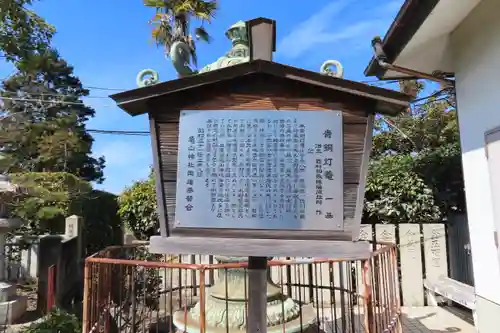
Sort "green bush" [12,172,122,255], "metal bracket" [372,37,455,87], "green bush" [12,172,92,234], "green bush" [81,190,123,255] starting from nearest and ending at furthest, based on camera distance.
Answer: "metal bracket" [372,37,455,87]
"green bush" [12,172,92,234]
"green bush" [12,172,122,255]
"green bush" [81,190,123,255]

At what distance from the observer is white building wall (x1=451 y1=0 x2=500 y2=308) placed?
179 inches

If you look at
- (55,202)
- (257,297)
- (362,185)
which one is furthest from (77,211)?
(362,185)

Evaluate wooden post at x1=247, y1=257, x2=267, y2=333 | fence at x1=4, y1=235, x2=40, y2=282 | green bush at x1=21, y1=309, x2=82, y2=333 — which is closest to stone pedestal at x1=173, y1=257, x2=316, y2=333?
wooden post at x1=247, y1=257, x2=267, y2=333

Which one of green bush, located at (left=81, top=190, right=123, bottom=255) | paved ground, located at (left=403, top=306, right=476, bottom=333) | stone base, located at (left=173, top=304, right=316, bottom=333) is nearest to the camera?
stone base, located at (left=173, top=304, right=316, bottom=333)

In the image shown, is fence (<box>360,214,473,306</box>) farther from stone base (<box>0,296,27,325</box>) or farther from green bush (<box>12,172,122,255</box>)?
green bush (<box>12,172,122,255</box>)

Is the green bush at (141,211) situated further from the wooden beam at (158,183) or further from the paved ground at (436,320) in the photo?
the wooden beam at (158,183)

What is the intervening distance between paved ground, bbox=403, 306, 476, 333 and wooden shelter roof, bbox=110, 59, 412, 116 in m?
4.92

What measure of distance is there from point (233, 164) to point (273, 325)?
267 centimetres

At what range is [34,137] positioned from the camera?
16.6 metres

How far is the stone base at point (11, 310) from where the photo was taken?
673cm

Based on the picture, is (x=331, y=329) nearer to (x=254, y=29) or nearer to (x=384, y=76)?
(x=384, y=76)

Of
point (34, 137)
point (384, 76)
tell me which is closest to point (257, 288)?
point (384, 76)

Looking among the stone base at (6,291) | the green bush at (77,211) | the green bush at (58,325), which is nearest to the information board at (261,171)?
the green bush at (58,325)

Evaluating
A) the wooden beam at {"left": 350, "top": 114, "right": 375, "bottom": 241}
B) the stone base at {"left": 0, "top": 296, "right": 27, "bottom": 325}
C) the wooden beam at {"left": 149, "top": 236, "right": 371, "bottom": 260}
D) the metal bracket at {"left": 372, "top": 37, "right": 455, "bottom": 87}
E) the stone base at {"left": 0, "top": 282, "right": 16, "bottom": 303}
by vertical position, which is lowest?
the stone base at {"left": 0, "top": 296, "right": 27, "bottom": 325}
